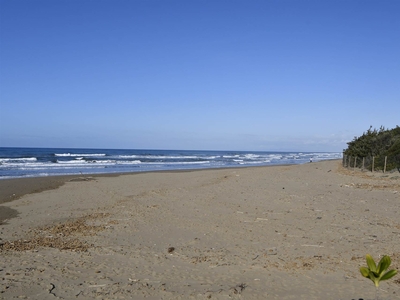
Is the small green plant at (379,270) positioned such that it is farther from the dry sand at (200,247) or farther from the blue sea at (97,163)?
the blue sea at (97,163)

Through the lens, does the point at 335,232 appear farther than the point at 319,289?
Yes

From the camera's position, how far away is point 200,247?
24.7ft

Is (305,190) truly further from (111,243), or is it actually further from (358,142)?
(358,142)

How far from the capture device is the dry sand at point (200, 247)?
521cm

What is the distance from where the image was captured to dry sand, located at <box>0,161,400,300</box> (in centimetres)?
521

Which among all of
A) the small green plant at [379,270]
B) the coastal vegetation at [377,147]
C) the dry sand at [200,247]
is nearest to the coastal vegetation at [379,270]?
the small green plant at [379,270]

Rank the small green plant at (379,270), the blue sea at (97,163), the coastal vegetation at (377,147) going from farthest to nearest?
the blue sea at (97,163)
the coastal vegetation at (377,147)
the small green plant at (379,270)

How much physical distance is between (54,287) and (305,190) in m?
12.3

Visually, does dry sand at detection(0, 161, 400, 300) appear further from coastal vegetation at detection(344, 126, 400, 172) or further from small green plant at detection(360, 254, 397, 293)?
coastal vegetation at detection(344, 126, 400, 172)

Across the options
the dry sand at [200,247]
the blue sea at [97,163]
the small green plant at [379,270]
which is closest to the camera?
the small green plant at [379,270]

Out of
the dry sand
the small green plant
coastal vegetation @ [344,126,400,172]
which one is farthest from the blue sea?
the small green plant

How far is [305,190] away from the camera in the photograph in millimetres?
15812

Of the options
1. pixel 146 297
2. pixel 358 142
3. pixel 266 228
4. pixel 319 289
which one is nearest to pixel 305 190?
pixel 266 228

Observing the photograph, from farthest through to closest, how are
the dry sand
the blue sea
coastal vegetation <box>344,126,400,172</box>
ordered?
the blue sea, coastal vegetation <box>344,126,400,172</box>, the dry sand
